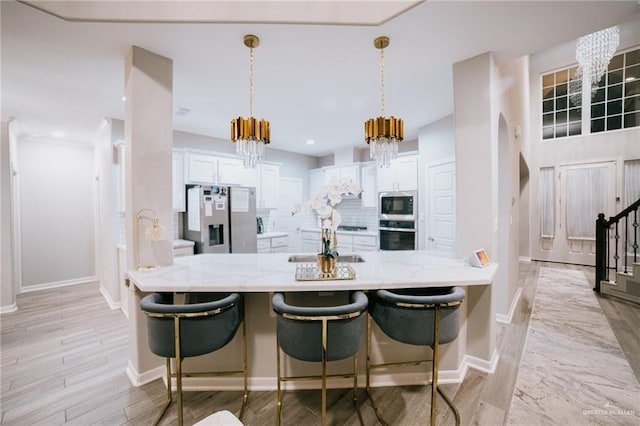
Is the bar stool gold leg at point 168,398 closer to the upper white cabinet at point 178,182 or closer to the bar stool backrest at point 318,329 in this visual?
the bar stool backrest at point 318,329

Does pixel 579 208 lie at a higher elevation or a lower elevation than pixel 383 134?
lower

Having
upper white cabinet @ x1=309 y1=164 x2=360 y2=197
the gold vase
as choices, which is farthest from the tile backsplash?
the gold vase

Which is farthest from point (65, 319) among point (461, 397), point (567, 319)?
point (567, 319)

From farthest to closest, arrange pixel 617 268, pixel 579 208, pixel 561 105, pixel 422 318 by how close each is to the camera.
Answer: pixel 561 105, pixel 579 208, pixel 617 268, pixel 422 318

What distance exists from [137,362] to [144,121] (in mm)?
1912

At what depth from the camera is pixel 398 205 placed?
4.66m

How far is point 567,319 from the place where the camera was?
3246 millimetres

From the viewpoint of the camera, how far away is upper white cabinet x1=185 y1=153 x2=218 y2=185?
4227 mm

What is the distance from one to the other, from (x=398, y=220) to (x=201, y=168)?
3385 mm

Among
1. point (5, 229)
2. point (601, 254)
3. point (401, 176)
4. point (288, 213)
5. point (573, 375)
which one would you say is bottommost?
point (573, 375)

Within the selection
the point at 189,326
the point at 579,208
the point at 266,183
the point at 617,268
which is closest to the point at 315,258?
the point at 189,326

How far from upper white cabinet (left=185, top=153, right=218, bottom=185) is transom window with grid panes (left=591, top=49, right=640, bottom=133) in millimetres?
Result: 7774

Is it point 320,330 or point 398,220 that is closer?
point 320,330

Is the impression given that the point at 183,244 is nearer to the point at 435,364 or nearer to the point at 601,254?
the point at 435,364
